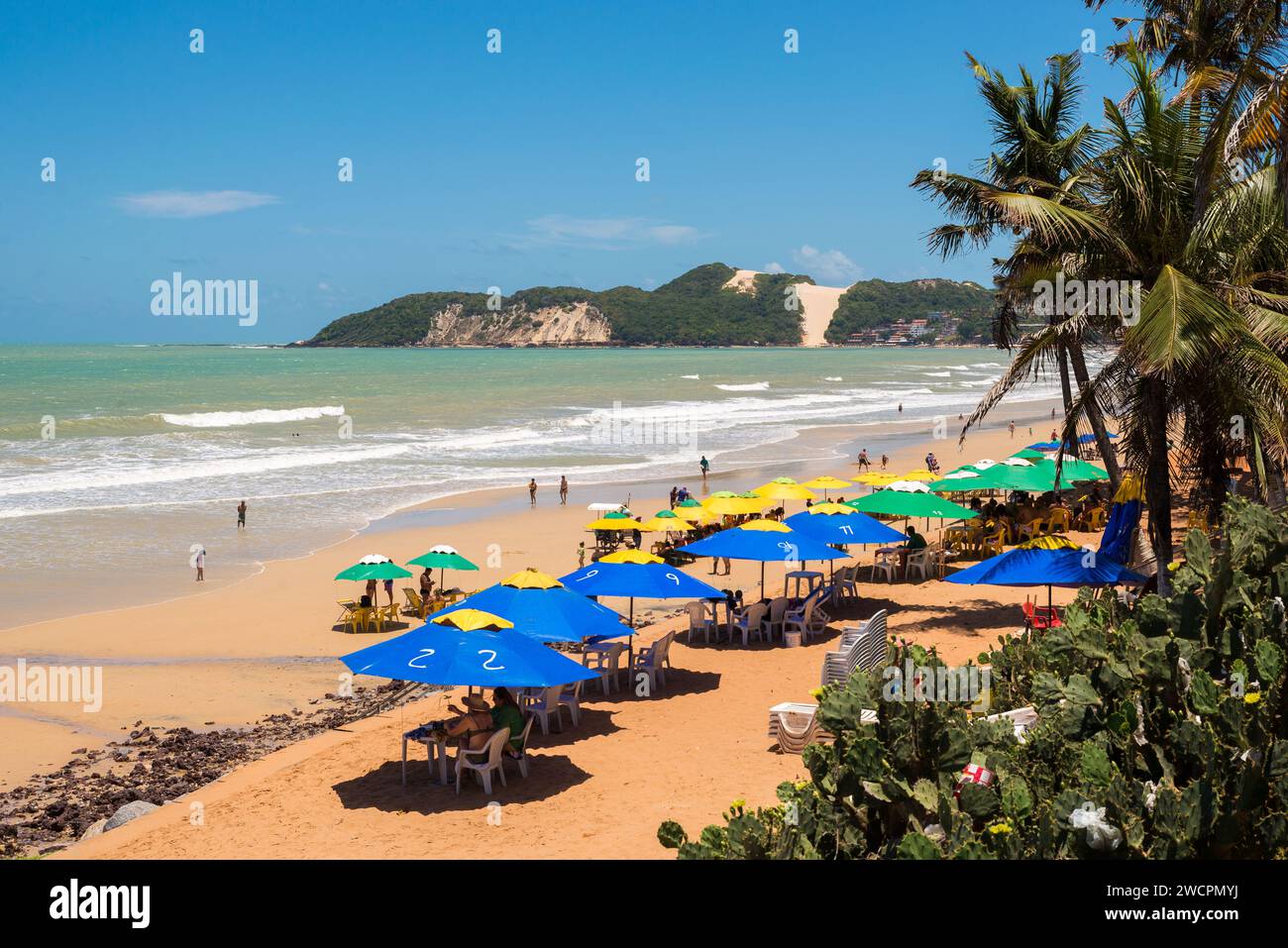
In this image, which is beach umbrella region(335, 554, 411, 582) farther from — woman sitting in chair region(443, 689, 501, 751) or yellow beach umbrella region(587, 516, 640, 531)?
woman sitting in chair region(443, 689, 501, 751)

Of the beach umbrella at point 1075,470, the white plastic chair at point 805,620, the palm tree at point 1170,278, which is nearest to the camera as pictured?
the palm tree at point 1170,278

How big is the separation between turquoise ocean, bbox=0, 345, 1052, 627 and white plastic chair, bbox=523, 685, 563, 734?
1077cm

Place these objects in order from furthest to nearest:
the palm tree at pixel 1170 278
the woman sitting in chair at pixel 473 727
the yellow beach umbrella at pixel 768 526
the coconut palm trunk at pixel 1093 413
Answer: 1. the yellow beach umbrella at pixel 768 526
2. the coconut palm trunk at pixel 1093 413
3. the woman sitting in chair at pixel 473 727
4. the palm tree at pixel 1170 278

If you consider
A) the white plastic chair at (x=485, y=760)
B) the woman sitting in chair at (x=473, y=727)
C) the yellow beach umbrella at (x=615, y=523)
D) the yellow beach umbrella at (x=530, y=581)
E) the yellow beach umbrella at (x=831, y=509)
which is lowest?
the white plastic chair at (x=485, y=760)

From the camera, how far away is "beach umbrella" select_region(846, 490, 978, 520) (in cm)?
1733

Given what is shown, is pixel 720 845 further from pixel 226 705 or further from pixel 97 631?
pixel 97 631

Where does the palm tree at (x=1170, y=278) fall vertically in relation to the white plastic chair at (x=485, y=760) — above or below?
above

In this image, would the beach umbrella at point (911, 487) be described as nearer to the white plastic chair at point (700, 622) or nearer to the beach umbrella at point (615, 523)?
the white plastic chair at point (700, 622)

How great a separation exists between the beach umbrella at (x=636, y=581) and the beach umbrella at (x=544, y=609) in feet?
3.56

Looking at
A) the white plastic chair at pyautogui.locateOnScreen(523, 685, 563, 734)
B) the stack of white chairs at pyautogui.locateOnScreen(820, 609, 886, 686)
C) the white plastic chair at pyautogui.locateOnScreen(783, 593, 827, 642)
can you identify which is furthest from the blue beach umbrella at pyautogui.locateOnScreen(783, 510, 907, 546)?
the white plastic chair at pyautogui.locateOnScreen(523, 685, 563, 734)

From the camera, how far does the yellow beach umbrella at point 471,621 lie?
9625mm

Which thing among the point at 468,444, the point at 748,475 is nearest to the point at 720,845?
the point at 748,475

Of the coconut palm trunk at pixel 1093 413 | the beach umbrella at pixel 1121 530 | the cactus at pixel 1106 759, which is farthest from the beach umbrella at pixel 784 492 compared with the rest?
the cactus at pixel 1106 759
